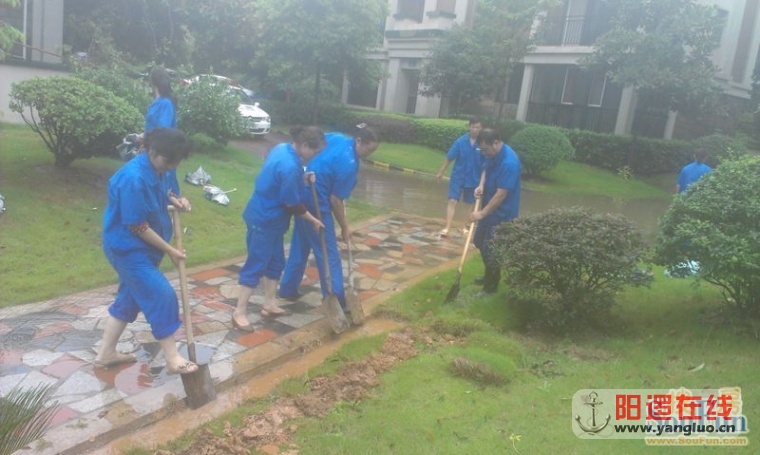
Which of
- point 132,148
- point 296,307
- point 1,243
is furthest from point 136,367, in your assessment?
point 132,148

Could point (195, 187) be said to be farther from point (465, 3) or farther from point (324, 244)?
point (465, 3)

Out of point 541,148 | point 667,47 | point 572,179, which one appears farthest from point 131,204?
point 667,47

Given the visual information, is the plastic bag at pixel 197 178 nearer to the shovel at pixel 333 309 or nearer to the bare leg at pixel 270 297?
the bare leg at pixel 270 297

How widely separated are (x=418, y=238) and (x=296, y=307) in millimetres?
3127

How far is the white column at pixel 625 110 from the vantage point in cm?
2047

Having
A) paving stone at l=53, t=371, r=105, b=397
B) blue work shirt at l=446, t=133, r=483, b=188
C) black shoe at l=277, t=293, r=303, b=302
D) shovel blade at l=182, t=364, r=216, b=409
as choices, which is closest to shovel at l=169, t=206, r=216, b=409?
shovel blade at l=182, t=364, r=216, b=409

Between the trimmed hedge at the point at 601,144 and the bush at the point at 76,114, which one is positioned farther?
the trimmed hedge at the point at 601,144

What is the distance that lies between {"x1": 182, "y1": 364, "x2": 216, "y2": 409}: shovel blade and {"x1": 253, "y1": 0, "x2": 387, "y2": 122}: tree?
16220 millimetres

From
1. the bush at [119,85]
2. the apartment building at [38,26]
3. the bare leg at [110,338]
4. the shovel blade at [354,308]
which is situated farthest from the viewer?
Answer: the apartment building at [38,26]

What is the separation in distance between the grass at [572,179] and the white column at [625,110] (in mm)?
2204

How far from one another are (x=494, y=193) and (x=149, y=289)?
3.41 meters

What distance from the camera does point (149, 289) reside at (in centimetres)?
359

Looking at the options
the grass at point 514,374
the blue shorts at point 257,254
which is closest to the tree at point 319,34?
the grass at point 514,374

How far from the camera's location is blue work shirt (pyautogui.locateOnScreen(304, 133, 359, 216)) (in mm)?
5008
